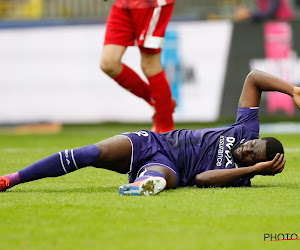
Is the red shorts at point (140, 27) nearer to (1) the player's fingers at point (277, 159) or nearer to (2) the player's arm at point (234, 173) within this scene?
(2) the player's arm at point (234, 173)

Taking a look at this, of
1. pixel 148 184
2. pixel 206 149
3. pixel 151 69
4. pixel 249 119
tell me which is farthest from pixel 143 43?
pixel 148 184

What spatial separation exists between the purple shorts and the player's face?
0.48 metres

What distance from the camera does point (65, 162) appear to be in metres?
5.08

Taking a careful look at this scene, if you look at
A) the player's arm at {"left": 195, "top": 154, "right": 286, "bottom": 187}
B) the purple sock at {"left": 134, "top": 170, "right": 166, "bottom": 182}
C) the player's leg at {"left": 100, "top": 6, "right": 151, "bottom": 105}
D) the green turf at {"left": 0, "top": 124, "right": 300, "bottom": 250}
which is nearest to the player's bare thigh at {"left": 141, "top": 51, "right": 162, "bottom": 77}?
the player's leg at {"left": 100, "top": 6, "right": 151, "bottom": 105}

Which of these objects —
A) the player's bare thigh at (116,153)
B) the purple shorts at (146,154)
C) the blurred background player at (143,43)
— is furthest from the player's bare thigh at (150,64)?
the player's bare thigh at (116,153)

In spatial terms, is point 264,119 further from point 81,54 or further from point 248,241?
point 248,241

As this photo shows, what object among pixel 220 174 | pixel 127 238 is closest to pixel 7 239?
pixel 127 238

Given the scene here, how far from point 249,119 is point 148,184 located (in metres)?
1.16

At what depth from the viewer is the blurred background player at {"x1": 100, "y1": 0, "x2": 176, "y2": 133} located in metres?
7.25

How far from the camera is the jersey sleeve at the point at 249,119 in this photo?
5.55 m

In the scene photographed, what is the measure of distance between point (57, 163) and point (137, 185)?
64 centimetres

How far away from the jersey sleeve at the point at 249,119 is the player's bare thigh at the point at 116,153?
0.94 metres

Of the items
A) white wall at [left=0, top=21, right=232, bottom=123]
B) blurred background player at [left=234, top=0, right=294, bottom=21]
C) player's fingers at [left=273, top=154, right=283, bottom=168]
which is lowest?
white wall at [left=0, top=21, right=232, bottom=123]

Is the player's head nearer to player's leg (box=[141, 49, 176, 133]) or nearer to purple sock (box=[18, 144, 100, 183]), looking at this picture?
purple sock (box=[18, 144, 100, 183])
